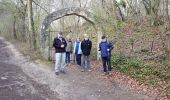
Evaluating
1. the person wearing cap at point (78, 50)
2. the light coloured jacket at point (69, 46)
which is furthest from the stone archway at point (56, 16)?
the person wearing cap at point (78, 50)

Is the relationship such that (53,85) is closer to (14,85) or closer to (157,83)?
(14,85)

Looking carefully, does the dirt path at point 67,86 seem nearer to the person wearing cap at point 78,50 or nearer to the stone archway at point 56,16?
the person wearing cap at point 78,50

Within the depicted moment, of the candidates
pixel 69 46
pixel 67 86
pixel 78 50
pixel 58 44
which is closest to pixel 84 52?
pixel 58 44

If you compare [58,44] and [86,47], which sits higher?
[58,44]

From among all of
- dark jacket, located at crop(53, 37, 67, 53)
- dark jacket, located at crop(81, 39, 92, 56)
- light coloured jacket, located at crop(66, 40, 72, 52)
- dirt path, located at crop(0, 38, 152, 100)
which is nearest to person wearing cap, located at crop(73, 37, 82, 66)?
light coloured jacket, located at crop(66, 40, 72, 52)

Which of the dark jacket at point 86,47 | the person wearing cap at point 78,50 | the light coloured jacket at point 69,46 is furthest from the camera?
the light coloured jacket at point 69,46

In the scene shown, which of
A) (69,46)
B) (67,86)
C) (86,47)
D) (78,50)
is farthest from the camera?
(69,46)

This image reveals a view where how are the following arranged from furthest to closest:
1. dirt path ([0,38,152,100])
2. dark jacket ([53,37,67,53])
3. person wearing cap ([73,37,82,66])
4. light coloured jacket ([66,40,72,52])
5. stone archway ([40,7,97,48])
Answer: stone archway ([40,7,97,48]) → light coloured jacket ([66,40,72,52]) → person wearing cap ([73,37,82,66]) → dark jacket ([53,37,67,53]) → dirt path ([0,38,152,100])

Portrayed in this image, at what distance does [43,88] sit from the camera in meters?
13.3

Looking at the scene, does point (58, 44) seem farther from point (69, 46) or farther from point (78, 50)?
point (69, 46)

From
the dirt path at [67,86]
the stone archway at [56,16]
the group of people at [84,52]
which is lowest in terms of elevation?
the dirt path at [67,86]

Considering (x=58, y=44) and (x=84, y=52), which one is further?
(x=84, y=52)

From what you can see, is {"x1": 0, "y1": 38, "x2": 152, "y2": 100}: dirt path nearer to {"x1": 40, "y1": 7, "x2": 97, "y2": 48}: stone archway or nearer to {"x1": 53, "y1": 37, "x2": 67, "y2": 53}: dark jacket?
{"x1": 53, "y1": 37, "x2": 67, "y2": 53}: dark jacket

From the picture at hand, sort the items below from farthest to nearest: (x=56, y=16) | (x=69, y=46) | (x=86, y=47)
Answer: (x=56, y=16), (x=69, y=46), (x=86, y=47)
